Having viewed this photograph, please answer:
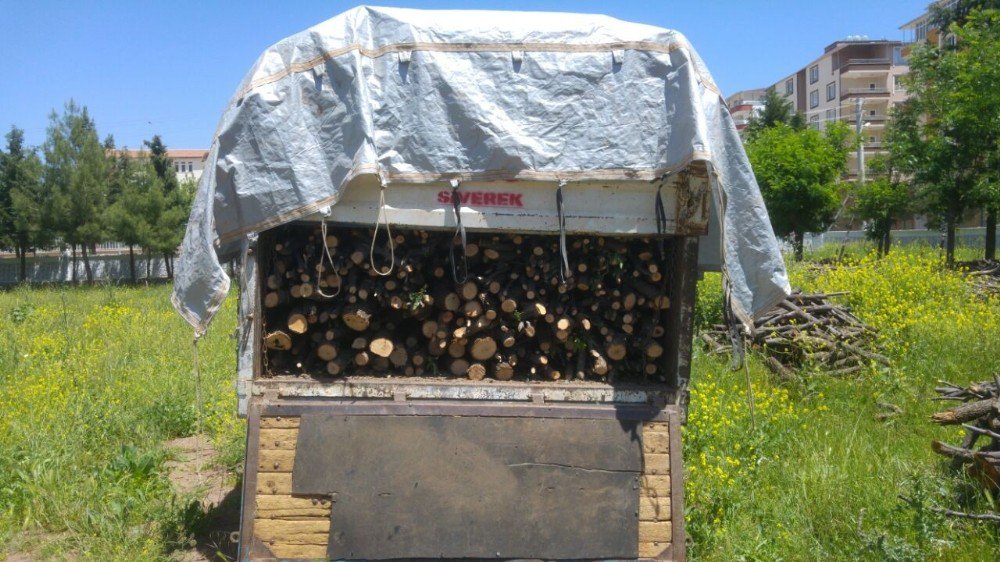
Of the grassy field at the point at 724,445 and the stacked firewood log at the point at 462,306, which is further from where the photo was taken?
the grassy field at the point at 724,445

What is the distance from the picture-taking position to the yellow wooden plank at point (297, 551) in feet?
15.4

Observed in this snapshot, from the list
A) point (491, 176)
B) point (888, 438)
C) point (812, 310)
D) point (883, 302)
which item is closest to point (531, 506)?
point (491, 176)

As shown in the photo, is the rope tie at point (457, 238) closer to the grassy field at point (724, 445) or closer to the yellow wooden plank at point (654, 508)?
the yellow wooden plank at point (654, 508)

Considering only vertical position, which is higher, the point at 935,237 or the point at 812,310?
the point at 935,237

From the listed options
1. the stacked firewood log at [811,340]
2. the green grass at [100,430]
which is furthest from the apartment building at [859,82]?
the green grass at [100,430]

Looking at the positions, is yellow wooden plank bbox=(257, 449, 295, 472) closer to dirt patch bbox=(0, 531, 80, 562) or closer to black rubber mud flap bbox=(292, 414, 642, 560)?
black rubber mud flap bbox=(292, 414, 642, 560)

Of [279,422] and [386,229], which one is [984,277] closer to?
[386,229]

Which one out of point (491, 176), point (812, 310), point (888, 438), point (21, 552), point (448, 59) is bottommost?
point (21, 552)

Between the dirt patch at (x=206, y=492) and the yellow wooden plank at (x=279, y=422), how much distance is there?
2.96 ft

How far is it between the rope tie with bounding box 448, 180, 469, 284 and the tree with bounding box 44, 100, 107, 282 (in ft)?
124

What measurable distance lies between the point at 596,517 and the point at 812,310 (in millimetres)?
7084

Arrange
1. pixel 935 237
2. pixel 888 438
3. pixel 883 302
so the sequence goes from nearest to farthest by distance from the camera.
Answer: pixel 888 438 < pixel 883 302 < pixel 935 237

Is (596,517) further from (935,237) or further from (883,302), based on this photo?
(935,237)

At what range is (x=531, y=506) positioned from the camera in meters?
4.77
